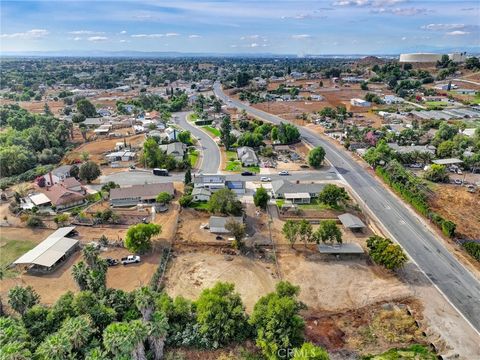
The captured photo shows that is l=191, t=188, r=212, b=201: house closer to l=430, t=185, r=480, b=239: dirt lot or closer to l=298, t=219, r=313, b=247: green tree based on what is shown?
l=298, t=219, r=313, b=247: green tree

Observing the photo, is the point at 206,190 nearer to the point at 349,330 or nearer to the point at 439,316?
the point at 349,330

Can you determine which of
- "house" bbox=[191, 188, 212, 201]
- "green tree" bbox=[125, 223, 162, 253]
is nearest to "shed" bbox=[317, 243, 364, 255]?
"house" bbox=[191, 188, 212, 201]

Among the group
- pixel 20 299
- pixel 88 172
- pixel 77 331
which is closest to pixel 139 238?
pixel 20 299

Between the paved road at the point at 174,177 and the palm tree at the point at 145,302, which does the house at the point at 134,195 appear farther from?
the palm tree at the point at 145,302

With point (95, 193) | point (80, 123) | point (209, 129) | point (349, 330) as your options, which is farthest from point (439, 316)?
point (80, 123)

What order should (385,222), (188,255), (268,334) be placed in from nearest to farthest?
1. (268,334)
2. (188,255)
3. (385,222)
